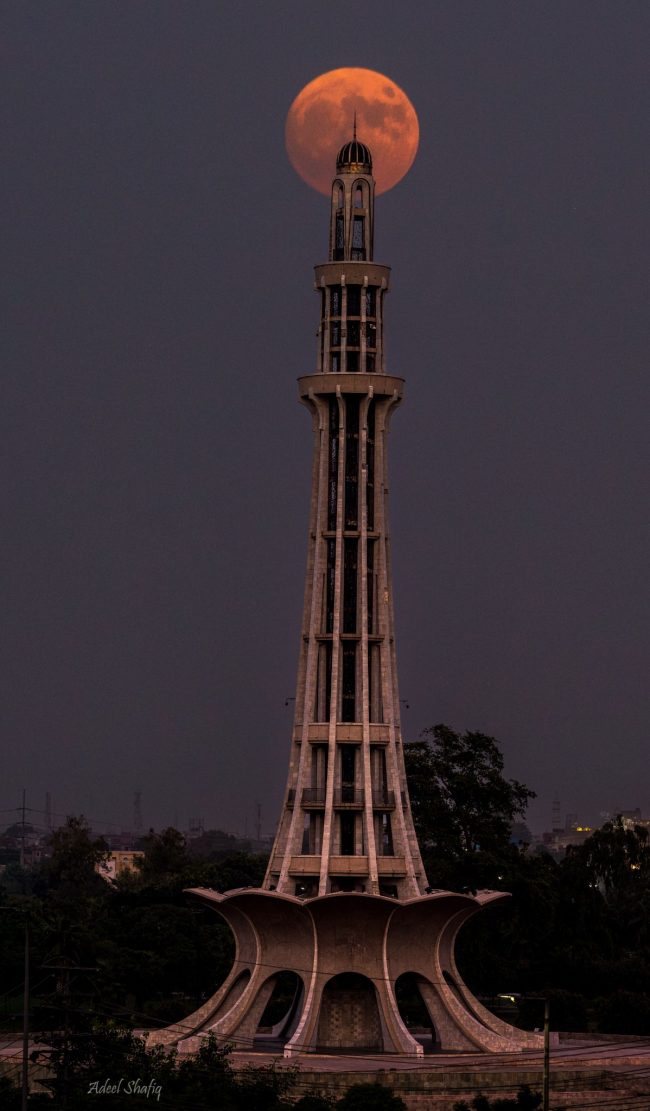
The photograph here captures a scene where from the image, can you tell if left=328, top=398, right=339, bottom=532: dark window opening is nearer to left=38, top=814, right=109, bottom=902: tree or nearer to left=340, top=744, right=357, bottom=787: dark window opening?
left=340, top=744, right=357, bottom=787: dark window opening

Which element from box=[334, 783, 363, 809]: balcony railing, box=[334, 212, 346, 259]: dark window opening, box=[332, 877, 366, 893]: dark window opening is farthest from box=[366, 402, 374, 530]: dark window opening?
box=[332, 877, 366, 893]: dark window opening

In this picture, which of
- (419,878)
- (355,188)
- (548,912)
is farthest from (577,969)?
(355,188)

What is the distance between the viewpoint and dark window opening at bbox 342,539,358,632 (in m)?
78.2

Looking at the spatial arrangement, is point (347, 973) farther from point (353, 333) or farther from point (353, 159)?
point (353, 159)

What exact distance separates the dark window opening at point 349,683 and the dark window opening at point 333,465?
3.95m

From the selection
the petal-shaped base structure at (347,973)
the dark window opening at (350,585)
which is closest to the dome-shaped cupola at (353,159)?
the dark window opening at (350,585)

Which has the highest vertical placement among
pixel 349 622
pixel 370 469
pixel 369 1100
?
pixel 370 469

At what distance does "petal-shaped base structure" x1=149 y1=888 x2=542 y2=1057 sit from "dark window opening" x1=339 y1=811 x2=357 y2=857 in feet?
13.2

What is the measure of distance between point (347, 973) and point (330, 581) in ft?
41.1

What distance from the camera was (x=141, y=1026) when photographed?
80.7m

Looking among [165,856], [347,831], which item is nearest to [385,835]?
[347,831]

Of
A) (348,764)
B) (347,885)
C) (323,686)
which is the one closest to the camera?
(347,885)

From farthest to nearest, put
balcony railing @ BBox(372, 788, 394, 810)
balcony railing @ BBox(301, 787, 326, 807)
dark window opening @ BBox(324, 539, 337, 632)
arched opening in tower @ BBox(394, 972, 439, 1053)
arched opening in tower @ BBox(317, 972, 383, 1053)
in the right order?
1. dark window opening @ BBox(324, 539, 337, 632)
2. balcony railing @ BBox(372, 788, 394, 810)
3. balcony railing @ BBox(301, 787, 326, 807)
4. arched opening in tower @ BBox(394, 972, 439, 1053)
5. arched opening in tower @ BBox(317, 972, 383, 1053)

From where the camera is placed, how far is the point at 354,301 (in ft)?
261
